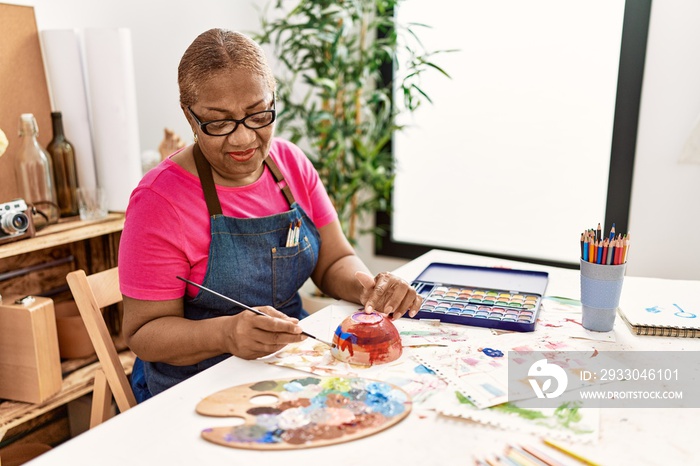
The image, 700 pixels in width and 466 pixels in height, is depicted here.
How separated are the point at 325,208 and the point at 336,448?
0.85 m

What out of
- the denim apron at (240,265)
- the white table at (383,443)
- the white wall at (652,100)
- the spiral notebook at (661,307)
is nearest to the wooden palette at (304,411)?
the white table at (383,443)

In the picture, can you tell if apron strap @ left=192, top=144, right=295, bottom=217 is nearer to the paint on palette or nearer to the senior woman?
the senior woman

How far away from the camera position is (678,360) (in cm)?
113

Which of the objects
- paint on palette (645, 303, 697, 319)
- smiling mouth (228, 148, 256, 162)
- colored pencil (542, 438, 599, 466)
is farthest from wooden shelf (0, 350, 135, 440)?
paint on palette (645, 303, 697, 319)

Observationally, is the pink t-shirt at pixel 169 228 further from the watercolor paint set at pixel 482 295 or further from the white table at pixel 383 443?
the watercolor paint set at pixel 482 295

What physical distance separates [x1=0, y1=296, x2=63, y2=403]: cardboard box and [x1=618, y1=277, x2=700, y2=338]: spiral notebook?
1.45 meters

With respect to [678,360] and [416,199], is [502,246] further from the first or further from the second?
[678,360]

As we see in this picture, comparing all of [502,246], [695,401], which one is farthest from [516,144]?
[695,401]

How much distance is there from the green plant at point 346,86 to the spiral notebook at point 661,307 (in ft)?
3.39

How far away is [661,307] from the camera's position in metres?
1.36

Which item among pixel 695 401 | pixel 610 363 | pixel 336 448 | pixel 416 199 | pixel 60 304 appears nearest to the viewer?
pixel 336 448

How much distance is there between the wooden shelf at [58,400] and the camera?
164cm

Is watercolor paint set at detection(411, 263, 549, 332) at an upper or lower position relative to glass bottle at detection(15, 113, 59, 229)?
lower

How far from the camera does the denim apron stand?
4.46ft
